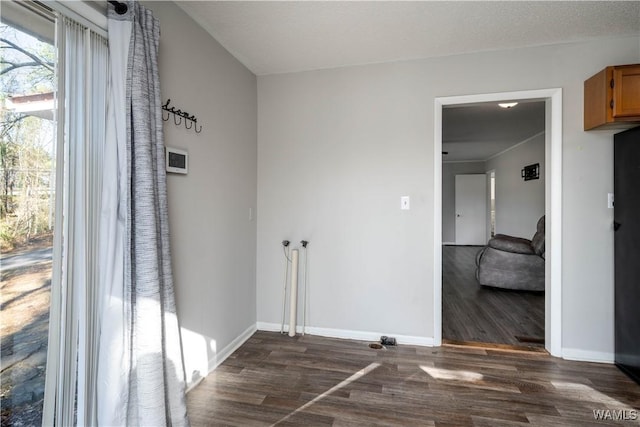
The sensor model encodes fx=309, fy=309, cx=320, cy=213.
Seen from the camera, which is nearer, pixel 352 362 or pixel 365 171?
pixel 352 362

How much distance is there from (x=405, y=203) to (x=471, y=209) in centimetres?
701

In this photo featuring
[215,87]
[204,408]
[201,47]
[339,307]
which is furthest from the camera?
[339,307]

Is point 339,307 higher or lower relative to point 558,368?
higher

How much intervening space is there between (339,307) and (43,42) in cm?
261

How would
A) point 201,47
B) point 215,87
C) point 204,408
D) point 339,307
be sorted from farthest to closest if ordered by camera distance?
point 339,307 < point 215,87 < point 201,47 < point 204,408

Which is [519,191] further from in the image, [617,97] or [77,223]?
[77,223]

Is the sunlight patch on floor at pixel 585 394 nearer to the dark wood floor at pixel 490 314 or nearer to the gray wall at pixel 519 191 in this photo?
the dark wood floor at pixel 490 314

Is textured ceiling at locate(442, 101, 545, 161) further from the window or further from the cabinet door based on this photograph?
the window

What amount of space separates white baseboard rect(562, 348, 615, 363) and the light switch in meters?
1.65

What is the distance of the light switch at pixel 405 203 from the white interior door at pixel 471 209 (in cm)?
686

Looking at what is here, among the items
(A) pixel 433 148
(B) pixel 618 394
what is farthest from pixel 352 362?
(A) pixel 433 148

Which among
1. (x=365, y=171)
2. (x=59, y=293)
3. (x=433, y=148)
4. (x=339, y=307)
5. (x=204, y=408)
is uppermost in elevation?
(x=433, y=148)

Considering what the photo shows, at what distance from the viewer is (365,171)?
280cm

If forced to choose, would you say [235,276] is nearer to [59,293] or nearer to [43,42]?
[59,293]
